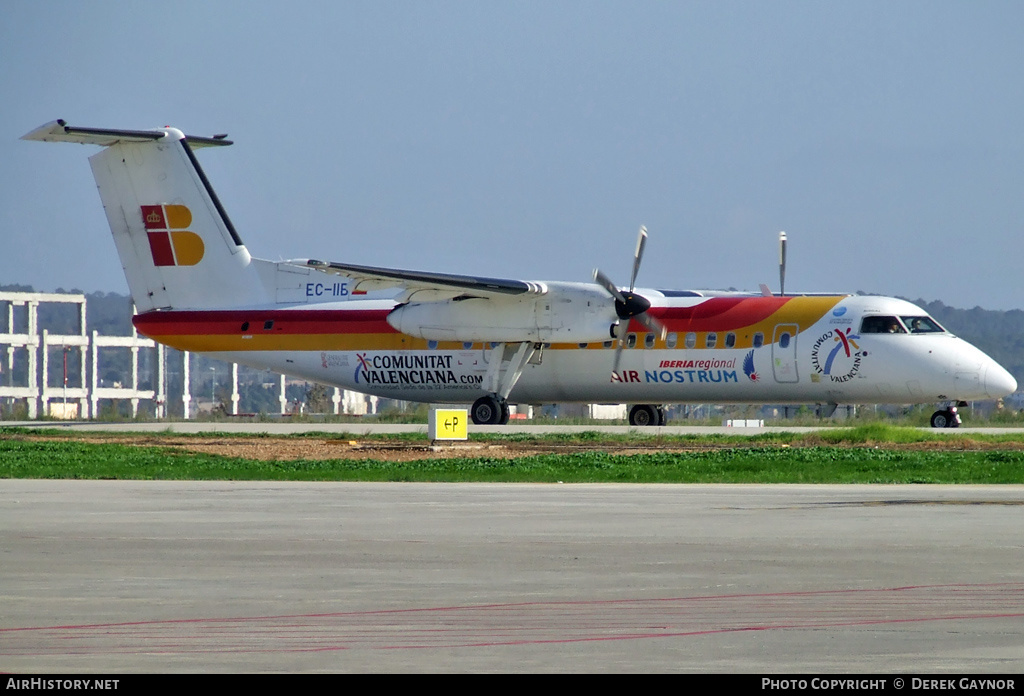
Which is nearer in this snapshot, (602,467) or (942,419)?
(602,467)

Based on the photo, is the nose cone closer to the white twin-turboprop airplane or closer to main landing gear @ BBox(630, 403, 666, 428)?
the white twin-turboprop airplane

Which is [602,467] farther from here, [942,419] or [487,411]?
[942,419]

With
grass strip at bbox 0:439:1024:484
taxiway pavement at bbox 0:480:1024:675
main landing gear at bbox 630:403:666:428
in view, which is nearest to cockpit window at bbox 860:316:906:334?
main landing gear at bbox 630:403:666:428

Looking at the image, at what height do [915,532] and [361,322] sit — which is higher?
[361,322]

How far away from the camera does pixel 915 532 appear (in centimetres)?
1348

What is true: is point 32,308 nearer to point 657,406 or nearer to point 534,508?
point 657,406

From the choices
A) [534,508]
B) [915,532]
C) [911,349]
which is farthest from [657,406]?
[915,532]

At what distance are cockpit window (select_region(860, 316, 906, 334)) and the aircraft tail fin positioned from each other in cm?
1758

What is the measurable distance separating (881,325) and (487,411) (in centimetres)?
1094

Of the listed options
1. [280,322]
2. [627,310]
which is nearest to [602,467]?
[627,310]

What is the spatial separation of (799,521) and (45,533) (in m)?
7.88

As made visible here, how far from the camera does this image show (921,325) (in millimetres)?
35938

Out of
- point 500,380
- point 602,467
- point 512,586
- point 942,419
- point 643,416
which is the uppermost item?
point 500,380

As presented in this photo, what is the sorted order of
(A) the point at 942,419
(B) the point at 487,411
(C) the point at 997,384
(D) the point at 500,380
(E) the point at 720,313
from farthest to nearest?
(D) the point at 500,380
(B) the point at 487,411
(A) the point at 942,419
(E) the point at 720,313
(C) the point at 997,384
